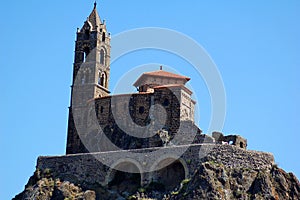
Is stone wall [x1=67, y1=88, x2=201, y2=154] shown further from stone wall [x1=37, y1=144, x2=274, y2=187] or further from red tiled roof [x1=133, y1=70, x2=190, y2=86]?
red tiled roof [x1=133, y1=70, x2=190, y2=86]

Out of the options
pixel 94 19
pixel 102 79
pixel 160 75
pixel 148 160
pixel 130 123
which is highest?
pixel 94 19

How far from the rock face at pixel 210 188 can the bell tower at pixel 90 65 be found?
13.9 m

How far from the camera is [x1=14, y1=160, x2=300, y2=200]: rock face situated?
306ft

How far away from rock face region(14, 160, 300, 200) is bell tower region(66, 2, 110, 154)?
13.9m

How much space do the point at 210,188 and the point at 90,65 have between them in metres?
32.8

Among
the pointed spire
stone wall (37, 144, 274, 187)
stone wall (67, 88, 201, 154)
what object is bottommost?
stone wall (37, 144, 274, 187)

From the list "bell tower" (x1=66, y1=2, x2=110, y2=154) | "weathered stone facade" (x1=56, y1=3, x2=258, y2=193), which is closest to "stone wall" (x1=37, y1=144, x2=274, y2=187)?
"weathered stone facade" (x1=56, y1=3, x2=258, y2=193)

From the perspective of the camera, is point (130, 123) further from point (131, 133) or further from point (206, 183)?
point (206, 183)

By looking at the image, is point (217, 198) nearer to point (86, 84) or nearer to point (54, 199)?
point (54, 199)

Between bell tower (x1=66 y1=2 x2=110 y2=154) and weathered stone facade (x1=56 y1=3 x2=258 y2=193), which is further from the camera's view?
bell tower (x1=66 y1=2 x2=110 y2=154)

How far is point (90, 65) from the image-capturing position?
118 metres

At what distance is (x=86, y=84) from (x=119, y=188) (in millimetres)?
21294

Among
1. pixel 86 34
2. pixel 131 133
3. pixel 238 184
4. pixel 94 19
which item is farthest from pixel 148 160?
pixel 94 19

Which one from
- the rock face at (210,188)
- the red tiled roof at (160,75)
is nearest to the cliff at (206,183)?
the rock face at (210,188)
